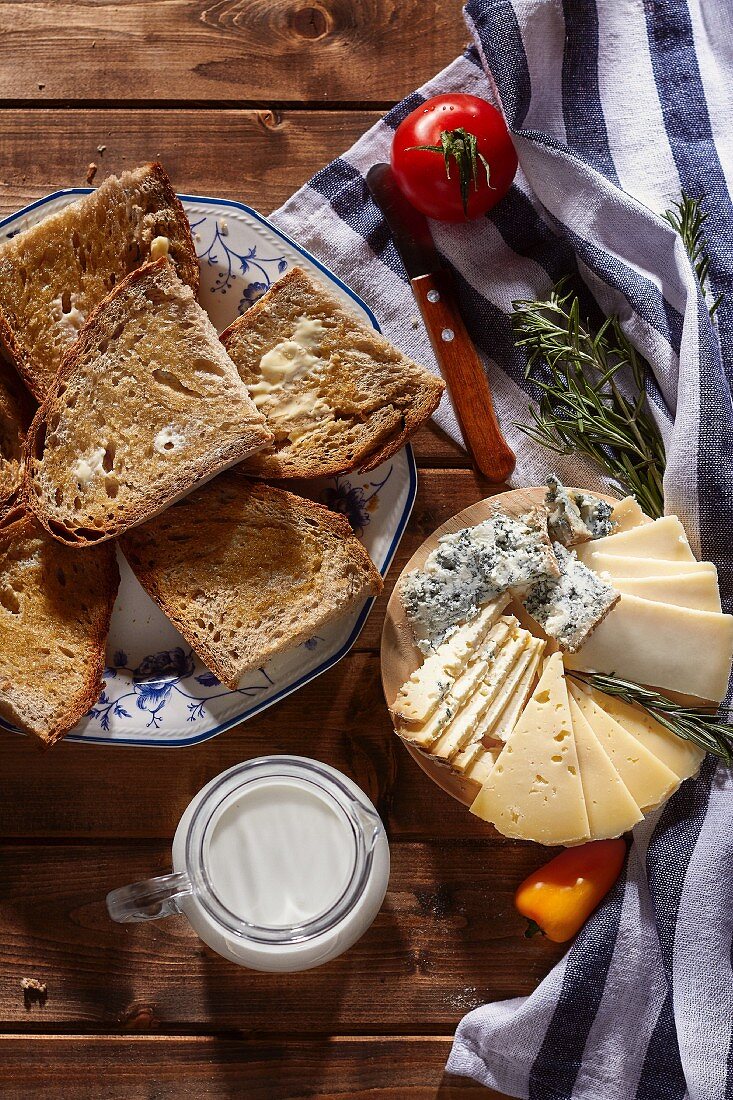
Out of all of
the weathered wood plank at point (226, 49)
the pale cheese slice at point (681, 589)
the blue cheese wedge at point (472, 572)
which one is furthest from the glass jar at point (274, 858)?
the weathered wood plank at point (226, 49)

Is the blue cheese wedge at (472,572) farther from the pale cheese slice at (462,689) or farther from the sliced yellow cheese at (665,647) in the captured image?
the sliced yellow cheese at (665,647)

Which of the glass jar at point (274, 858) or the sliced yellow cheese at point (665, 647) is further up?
the sliced yellow cheese at point (665, 647)

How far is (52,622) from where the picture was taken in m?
1.88

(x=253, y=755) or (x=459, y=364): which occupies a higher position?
(x=459, y=364)

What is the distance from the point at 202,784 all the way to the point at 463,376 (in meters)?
1.04

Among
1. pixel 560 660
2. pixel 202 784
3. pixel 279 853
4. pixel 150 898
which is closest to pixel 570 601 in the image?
pixel 560 660

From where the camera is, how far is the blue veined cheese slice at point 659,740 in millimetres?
1832

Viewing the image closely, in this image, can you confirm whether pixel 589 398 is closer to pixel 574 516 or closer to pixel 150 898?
pixel 574 516

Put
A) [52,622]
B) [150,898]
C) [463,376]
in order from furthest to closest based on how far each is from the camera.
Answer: [463,376] < [52,622] < [150,898]

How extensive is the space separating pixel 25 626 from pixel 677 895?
1416 millimetres

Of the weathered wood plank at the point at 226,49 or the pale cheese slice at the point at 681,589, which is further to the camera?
the weathered wood plank at the point at 226,49

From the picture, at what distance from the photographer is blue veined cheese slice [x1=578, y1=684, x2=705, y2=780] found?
1.83 m

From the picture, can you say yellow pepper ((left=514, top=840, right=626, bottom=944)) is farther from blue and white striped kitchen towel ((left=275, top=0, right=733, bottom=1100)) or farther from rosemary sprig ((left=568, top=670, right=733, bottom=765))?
rosemary sprig ((left=568, top=670, right=733, bottom=765))

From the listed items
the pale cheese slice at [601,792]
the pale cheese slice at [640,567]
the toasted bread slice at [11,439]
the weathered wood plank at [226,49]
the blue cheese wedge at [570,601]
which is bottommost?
the pale cheese slice at [601,792]
